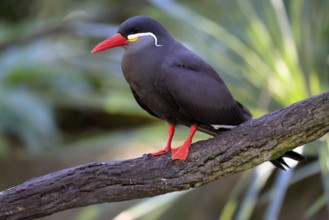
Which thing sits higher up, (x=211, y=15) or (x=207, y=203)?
(x=211, y=15)

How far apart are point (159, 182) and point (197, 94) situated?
1.29 ft

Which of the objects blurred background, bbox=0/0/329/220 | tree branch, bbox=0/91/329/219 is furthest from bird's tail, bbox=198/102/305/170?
blurred background, bbox=0/0/329/220

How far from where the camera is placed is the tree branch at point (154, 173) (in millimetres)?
2861

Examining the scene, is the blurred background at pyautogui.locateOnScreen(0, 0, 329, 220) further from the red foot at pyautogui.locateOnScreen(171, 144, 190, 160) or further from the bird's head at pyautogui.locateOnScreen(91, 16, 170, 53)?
the bird's head at pyautogui.locateOnScreen(91, 16, 170, 53)

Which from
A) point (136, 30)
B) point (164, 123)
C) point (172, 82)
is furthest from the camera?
point (164, 123)

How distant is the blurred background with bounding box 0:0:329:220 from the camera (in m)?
4.38

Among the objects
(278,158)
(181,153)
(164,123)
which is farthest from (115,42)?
(164,123)

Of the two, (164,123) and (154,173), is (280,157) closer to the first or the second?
(154,173)

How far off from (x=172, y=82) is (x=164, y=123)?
2283 millimetres

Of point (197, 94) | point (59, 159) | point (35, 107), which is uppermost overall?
point (35, 107)

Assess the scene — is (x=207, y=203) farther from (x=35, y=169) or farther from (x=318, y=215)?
(x=35, y=169)

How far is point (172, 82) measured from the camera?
2.97m

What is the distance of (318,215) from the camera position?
5.05 m

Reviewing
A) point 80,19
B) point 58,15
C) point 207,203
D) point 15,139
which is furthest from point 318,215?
point 58,15
